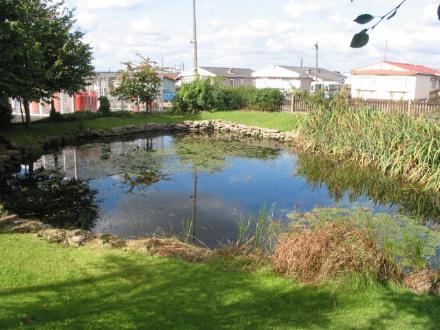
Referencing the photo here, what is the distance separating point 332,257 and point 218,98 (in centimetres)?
2473

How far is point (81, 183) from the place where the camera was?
12828 millimetres

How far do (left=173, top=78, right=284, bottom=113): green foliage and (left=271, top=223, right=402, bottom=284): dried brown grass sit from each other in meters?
23.1

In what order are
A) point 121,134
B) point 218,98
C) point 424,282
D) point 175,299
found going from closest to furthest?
point 175,299 → point 424,282 → point 121,134 → point 218,98

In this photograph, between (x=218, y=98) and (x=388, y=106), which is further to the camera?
(x=218, y=98)

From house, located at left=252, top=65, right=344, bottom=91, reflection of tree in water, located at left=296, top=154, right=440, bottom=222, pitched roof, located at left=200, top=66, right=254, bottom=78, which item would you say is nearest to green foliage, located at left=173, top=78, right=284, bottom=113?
reflection of tree in water, located at left=296, top=154, right=440, bottom=222

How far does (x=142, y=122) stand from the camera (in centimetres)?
2556

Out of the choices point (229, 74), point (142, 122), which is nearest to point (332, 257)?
point (142, 122)

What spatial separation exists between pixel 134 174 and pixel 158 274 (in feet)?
28.9

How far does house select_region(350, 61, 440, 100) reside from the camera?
134 ft

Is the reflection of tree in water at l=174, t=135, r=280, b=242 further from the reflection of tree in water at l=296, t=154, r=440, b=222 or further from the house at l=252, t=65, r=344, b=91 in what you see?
the house at l=252, t=65, r=344, b=91

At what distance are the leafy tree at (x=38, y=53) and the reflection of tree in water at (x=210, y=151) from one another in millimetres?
6010

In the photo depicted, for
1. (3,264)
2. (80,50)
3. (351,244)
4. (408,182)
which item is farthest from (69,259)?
(80,50)

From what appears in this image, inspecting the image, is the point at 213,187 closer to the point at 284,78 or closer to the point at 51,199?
the point at 51,199

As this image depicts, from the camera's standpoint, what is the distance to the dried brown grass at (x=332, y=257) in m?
5.30
